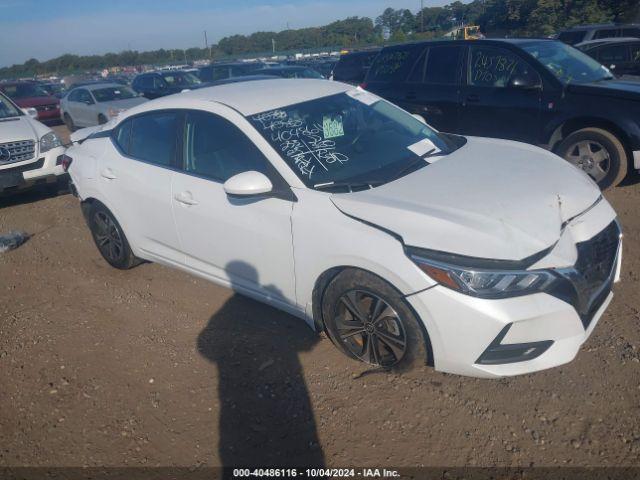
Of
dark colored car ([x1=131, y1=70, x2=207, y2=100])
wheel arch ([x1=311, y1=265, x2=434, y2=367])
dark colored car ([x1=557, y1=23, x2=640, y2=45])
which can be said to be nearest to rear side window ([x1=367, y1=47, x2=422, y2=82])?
wheel arch ([x1=311, y1=265, x2=434, y2=367])

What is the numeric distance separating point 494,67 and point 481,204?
13.7ft

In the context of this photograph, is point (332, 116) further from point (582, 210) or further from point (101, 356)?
point (101, 356)

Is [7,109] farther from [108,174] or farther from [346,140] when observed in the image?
[346,140]

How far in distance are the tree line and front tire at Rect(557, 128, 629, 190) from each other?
29.6 m

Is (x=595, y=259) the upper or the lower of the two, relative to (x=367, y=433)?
upper

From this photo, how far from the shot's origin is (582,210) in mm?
2811

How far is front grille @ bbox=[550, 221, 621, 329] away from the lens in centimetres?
245

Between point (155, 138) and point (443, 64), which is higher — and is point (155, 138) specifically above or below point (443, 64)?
below

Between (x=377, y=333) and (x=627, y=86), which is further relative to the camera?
(x=627, y=86)

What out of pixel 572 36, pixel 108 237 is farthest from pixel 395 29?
pixel 108 237

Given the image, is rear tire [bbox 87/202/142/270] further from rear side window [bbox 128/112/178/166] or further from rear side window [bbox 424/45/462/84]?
rear side window [bbox 424/45/462/84]

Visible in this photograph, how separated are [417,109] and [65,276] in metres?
4.80

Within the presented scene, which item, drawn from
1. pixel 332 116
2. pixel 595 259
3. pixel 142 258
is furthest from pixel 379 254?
pixel 142 258

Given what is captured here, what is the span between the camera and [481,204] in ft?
8.85
